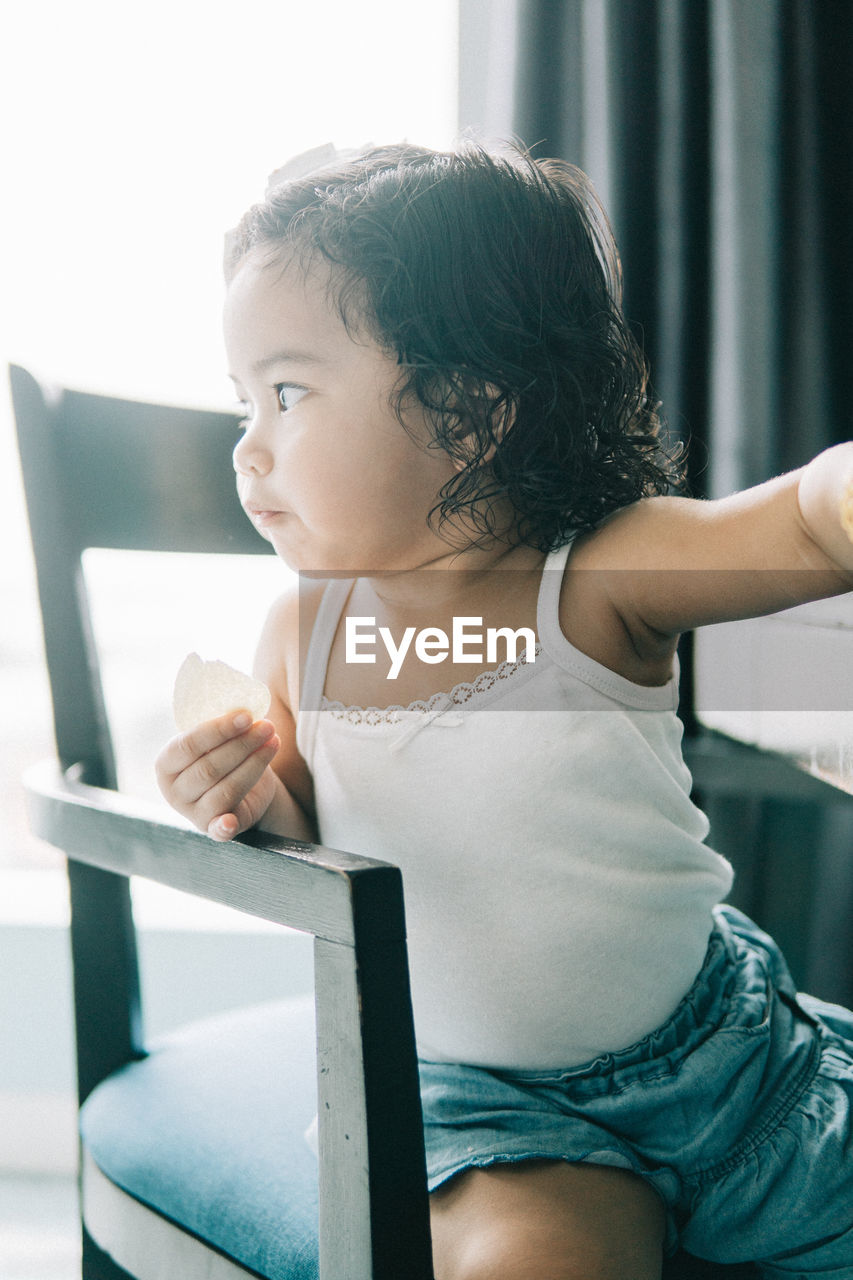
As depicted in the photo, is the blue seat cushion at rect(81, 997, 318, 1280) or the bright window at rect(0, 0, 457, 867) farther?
the bright window at rect(0, 0, 457, 867)

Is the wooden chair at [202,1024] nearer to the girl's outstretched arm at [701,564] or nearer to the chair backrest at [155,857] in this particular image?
the chair backrest at [155,857]

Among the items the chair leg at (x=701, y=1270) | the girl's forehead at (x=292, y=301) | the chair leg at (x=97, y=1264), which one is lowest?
the chair leg at (x=97, y=1264)

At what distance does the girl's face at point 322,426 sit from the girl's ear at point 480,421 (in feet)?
0.05

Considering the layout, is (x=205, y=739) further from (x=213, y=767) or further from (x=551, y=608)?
(x=551, y=608)

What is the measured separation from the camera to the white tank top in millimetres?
623

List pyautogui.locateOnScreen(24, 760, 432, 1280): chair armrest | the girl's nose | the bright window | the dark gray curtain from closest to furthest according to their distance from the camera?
1. pyautogui.locateOnScreen(24, 760, 432, 1280): chair armrest
2. the girl's nose
3. the dark gray curtain
4. the bright window

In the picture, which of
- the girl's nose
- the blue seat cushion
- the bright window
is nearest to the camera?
the blue seat cushion

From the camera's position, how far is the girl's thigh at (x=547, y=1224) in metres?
0.49

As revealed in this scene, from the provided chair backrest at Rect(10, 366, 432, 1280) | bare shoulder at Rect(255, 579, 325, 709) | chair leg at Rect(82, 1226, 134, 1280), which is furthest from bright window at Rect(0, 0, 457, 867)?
chair leg at Rect(82, 1226, 134, 1280)

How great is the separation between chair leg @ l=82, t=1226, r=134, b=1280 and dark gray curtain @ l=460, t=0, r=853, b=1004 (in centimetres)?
77

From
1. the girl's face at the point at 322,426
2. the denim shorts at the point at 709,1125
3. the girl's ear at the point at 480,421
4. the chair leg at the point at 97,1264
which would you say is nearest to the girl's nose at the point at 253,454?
the girl's face at the point at 322,426

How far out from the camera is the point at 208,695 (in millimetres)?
599

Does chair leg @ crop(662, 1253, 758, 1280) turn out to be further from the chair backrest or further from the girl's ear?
the girl's ear

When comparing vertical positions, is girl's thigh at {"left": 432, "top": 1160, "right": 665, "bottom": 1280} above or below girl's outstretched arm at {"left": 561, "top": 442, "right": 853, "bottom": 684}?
below
